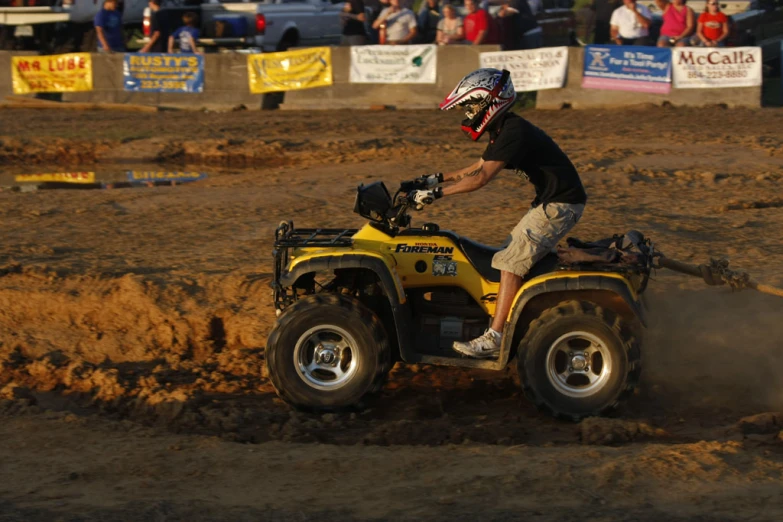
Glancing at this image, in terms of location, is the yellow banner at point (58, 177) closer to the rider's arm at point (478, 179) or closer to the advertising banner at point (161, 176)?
the advertising banner at point (161, 176)

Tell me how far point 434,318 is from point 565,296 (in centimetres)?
87

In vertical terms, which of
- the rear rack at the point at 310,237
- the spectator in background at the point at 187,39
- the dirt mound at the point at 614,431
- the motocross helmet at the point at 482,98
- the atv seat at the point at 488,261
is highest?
the spectator in background at the point at 187,39

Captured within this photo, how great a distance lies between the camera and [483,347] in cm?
646

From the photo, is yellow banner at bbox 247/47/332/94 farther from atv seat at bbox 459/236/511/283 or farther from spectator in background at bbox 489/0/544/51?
atv seat at bbox 459/236/511/283

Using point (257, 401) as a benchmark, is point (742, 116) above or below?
above

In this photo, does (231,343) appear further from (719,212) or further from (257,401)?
(719,212)

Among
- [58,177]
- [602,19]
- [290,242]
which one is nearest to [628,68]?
[602,19]

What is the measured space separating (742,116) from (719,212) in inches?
277

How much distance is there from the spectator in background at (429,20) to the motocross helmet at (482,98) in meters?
14.9

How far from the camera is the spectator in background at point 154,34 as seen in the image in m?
22.1

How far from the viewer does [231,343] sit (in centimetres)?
830

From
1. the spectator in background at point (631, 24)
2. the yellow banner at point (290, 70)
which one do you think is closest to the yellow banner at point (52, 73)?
the yellow banner at point (290, 70)

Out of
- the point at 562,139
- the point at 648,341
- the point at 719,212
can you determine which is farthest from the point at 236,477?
the point at 562,139

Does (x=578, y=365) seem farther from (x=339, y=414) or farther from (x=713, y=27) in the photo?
(x=713, y=27)
